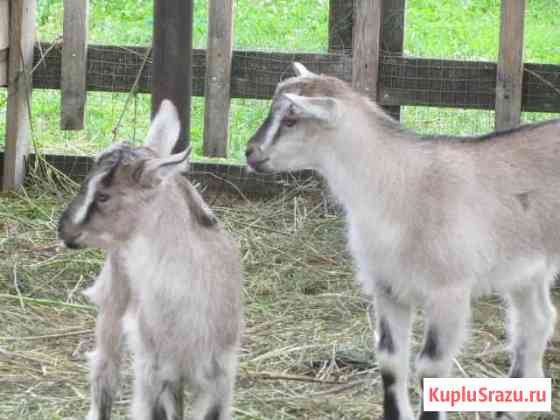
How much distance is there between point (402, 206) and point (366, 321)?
1.33m

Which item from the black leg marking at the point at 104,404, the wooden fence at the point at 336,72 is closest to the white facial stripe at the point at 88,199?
the black leg marking at the point at 104,404

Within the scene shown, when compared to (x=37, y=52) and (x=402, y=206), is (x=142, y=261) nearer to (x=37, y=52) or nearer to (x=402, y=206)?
(x=402, y=206)

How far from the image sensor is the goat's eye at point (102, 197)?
4781 mm

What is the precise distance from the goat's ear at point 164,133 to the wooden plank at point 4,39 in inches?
117

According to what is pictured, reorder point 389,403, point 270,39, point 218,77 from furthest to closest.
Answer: point 270,39, point 218,77, point 389,403

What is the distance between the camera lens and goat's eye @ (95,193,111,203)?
15.7 ft

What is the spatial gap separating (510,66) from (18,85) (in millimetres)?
2968

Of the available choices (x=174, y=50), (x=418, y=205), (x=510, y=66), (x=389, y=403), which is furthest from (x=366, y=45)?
(x=389, y=403)

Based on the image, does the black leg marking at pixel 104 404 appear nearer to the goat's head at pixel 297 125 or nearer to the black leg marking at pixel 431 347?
the goat's head at pixel 297 125

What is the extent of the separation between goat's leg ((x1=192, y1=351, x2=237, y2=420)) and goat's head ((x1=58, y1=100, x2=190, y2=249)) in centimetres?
60

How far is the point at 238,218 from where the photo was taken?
7.71 meters

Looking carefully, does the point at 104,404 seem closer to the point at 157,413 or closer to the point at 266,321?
the point at 157,413

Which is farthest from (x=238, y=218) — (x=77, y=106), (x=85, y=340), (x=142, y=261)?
(x=142, y=261)

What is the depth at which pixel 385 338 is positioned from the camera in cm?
545
